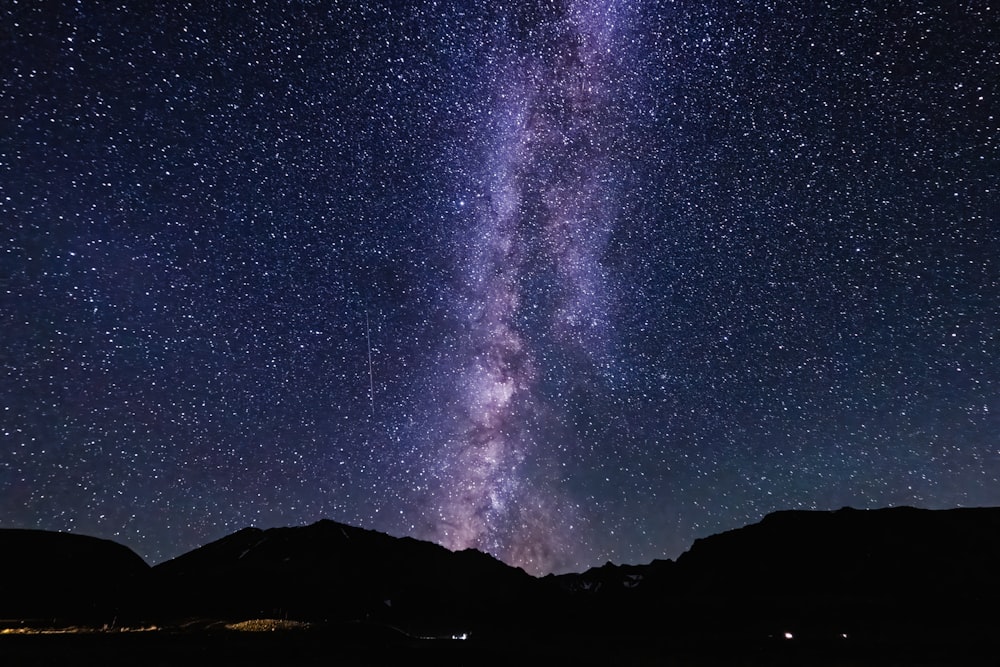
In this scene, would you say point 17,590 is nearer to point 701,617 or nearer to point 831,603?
point 701,617

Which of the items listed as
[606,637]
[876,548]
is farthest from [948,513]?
[606,637]

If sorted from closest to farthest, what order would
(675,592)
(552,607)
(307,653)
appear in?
1. (307,653)
2. (552,607)
3. (675,592)

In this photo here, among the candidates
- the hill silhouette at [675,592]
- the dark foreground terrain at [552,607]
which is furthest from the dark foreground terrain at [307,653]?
the hill silhouette at [675,592]

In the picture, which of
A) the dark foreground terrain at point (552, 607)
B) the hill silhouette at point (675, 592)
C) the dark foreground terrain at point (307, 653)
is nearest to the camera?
the dark foreground terrain at point (307, 653)

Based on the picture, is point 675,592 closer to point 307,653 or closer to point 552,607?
point 552,607

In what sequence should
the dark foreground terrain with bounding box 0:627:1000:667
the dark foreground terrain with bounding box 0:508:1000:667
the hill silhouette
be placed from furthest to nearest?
the hill silhouette → the dark foreground terrain with bounding box 0:508:1000:667 → the dark foreground terrain with bounding box 0:627:1000:667

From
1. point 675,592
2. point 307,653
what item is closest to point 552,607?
point 675,592

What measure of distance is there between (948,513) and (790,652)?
123 m

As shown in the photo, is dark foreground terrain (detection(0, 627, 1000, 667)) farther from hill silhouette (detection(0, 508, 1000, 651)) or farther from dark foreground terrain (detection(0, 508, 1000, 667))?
hill silhouette (detection(0, 508, 1000, 651))

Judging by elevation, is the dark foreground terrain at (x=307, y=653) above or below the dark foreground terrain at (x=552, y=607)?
below

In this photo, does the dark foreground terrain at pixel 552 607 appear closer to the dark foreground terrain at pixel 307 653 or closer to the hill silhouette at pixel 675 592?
the dark foreground terrain at pixel 307 653

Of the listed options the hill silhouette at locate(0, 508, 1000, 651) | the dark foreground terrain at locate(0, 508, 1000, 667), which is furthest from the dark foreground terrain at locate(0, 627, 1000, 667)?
the hill silhouette at locate(0, 508, 1000, 651)

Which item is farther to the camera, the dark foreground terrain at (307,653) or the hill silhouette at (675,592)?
the hill silhouette at (675,592)

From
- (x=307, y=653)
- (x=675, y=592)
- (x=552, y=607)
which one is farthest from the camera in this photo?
(x=675, y=592)
